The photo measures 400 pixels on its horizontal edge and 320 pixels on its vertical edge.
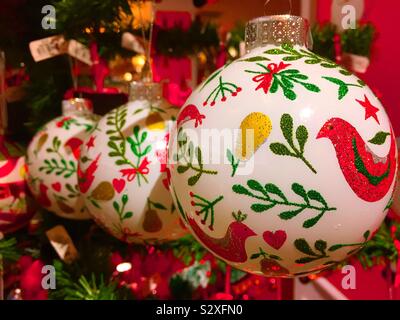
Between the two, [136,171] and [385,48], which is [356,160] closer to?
[136,171]

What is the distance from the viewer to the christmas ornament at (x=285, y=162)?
1.26 feet

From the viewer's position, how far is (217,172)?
40 cm

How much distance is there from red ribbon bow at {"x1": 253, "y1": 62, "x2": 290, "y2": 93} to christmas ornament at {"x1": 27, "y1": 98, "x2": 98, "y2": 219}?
34 cm

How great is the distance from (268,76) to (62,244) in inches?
22.7

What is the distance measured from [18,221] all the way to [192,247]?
1.12ft

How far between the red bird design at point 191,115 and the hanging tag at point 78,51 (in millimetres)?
410

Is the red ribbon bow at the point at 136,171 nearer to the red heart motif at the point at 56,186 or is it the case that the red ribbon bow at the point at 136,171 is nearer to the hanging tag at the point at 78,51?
the red heart motif at the point at 56,186

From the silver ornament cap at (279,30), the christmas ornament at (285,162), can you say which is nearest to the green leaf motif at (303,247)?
the christmas ornament at (285,162)

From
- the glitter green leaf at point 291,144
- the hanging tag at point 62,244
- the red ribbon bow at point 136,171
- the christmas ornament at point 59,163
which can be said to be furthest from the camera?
the hanging tag at point 62,244

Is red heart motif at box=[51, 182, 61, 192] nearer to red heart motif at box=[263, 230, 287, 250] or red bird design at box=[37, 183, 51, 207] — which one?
red bird design at box=[37, 183, 51, 207]

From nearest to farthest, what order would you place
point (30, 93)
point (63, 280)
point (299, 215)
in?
point (299, 215), point (63, 280), point (30, 93)
